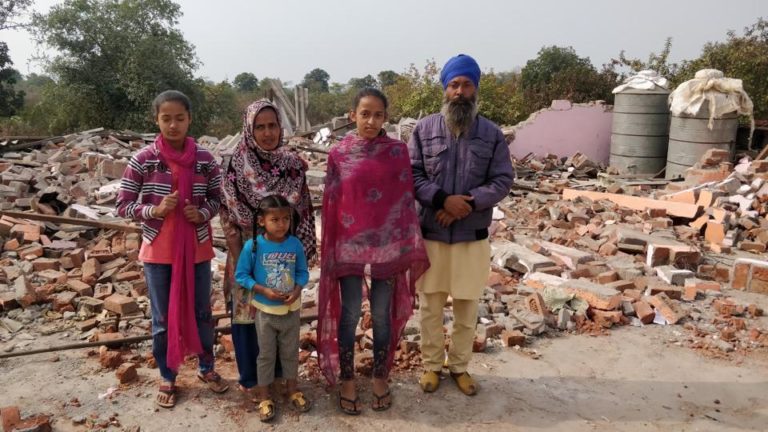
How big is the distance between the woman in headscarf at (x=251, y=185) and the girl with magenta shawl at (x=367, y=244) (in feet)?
0.62

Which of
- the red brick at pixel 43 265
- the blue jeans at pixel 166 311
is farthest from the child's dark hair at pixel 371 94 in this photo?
the red brick at pixel 43 265

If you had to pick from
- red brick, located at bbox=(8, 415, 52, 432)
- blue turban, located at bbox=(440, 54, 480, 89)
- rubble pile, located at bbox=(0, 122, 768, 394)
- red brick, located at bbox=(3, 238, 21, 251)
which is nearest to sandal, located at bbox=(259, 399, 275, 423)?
rubble pile, located at bbox=(0, 122, 768, 394)

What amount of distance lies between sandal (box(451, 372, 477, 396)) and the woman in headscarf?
126 centimetres

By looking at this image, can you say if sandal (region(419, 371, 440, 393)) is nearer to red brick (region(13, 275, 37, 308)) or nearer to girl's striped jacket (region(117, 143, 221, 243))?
girl's striped jacket (region(117, 143, 221, 243))

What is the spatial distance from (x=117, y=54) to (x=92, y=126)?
2.75 meters

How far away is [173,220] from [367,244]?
1077 millimetres

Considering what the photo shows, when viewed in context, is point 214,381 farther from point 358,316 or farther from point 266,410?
→ point 358,316

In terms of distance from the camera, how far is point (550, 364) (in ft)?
12.6

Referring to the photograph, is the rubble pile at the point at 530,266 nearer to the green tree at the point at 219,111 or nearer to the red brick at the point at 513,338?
the red brick at the point at 513,338

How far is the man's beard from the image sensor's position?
3018mm

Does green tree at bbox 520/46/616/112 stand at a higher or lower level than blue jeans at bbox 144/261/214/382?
higher

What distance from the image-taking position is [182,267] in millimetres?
2984

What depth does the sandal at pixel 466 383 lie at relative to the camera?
3.31 m

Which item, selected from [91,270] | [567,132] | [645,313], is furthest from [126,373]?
[567,132]
